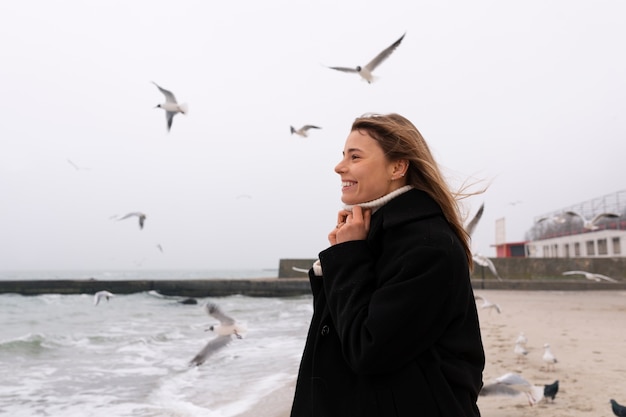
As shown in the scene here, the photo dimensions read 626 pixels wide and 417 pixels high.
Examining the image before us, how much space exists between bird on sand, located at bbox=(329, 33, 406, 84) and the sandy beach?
160 inches

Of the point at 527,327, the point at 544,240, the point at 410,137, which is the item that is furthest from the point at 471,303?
the point at 544,240

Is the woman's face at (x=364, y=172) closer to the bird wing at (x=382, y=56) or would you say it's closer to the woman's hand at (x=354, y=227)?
the woman's hand at (x=354, y=227)

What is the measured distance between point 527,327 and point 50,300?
22726 millimetres

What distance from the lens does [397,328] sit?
3.70 ft

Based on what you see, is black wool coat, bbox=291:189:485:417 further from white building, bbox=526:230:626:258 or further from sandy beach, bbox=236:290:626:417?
white building, bbox=526:230:626:258

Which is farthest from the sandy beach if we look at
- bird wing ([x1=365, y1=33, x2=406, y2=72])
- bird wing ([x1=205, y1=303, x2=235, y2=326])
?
bird wing ([x1=365, y1=33, x2=406, y2=72])

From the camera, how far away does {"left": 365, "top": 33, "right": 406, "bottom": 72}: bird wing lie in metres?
7.28

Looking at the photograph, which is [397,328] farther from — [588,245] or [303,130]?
[588,245]

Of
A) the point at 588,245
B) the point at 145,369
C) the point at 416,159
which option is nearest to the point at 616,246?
the point at 588,245

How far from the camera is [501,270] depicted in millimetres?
26438

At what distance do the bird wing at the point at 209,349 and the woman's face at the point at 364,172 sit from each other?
3513mm

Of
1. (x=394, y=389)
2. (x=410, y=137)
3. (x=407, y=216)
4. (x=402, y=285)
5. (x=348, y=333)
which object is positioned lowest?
(x=394, y=389)

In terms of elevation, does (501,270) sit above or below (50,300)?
above

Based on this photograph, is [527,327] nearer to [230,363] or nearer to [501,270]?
[230,363]
